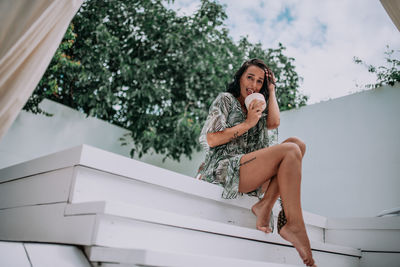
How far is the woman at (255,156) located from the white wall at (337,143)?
1.89m

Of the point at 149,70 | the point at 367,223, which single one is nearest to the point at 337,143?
the point at 367,223

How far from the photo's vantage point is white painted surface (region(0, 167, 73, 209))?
137 centimetres

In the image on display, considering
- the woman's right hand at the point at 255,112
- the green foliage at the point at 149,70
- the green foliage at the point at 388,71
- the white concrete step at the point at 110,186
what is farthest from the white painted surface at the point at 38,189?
the green foliage at the point at 388,71

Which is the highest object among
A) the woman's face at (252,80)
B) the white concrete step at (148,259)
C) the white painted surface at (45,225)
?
the woman's face at (252,80)

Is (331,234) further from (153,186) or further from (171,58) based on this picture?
(171,58)

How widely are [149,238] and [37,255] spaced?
14.3 inches

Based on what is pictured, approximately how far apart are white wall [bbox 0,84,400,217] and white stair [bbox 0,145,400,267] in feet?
6.21

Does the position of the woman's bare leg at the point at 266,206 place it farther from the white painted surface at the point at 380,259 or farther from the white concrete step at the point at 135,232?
the white painted surface at the point at 380,259

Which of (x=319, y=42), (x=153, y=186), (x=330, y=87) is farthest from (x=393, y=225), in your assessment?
(x=319, y=42)

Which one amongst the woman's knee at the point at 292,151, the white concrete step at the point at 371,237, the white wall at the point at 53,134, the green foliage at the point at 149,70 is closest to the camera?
the woman's knee at the point at 292,151

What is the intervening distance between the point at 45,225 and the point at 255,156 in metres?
0.99

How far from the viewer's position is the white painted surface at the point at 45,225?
3.93 feet

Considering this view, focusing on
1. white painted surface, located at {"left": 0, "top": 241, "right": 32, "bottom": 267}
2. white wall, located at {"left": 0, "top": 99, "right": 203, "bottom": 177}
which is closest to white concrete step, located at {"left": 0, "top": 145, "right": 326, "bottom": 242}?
white painted surface, located at {"left": 0, "top": 241, "right": 32, "bottom": 267}

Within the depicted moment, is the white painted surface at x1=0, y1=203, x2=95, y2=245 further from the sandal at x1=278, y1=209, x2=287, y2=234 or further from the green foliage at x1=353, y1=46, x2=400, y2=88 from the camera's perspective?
the green foliage at x1=353, y1=46, x2=400, y2=88
